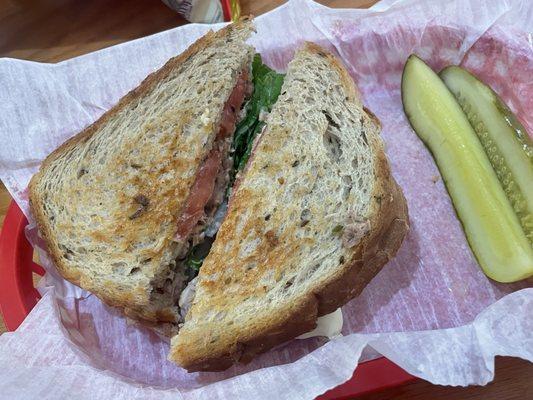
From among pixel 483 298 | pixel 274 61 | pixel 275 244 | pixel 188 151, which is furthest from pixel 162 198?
pixel 483 298

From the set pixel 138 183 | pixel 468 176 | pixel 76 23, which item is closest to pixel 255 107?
pixel 138 183

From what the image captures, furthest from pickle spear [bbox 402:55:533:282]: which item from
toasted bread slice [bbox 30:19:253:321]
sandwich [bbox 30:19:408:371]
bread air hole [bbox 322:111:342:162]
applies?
toasted bread slice [bbox 30:19:253:321]

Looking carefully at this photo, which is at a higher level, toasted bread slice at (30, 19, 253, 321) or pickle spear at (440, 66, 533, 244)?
toasted bread slice at (30, 19, 253, 321)

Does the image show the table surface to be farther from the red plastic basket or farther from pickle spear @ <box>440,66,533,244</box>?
the red plastic basket

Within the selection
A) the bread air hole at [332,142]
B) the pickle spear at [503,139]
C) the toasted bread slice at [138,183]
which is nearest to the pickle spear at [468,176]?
the pickle spear at [503,139]

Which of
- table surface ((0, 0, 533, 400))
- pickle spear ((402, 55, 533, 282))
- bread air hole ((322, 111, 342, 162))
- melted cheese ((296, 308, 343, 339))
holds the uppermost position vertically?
table surface ((0, 0, 533, 400))

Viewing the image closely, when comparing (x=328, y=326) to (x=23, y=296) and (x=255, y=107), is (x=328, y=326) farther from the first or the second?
(x=23, y=296)

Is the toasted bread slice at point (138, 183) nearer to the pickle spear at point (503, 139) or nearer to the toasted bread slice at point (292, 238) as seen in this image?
the toasted bread slice at point (292, 238)
